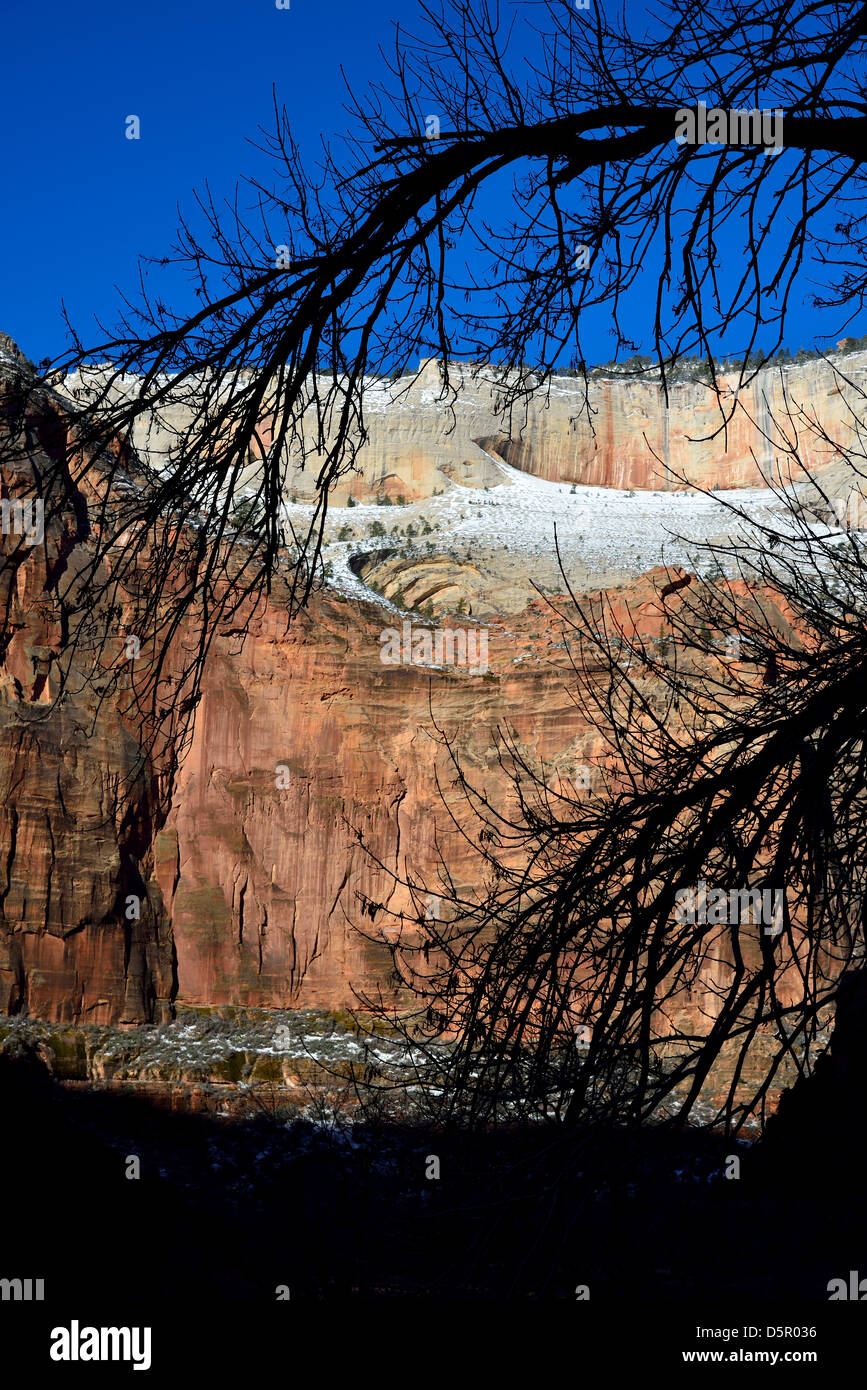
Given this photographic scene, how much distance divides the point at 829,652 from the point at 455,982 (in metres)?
2.06

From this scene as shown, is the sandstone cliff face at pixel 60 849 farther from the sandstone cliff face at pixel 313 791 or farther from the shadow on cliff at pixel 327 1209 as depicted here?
the shadow on cliff at pixel 327 1209

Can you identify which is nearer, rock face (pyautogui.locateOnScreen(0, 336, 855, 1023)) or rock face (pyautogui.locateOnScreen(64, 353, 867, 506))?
rock face (pyautogui.locateOnScreen(0, 336, 855, 1023))

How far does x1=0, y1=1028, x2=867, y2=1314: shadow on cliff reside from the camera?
370 cm

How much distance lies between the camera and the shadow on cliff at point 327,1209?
146 inches

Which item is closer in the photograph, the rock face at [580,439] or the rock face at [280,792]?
the rock face at [280,792]

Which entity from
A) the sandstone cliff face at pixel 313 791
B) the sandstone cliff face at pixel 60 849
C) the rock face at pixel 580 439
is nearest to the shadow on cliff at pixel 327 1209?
the sandstone cliff face at pixel 60 849

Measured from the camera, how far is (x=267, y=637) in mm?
30188

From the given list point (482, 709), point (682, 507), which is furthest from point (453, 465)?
point (482, 709)

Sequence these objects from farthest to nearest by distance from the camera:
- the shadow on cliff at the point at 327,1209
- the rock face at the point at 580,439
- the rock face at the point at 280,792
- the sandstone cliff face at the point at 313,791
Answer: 1. the rock face at the point at 580,439
2. the sandstone cliff face at the point at 313,791
3. the rock face at the point at 280,792
4. the shadow on cliff at the point at 327,1209

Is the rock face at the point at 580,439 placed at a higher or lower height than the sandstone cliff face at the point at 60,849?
higher

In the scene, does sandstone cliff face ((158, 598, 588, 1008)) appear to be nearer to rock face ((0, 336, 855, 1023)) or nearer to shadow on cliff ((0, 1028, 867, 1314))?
rock face ((0, 336, 855, 1023))

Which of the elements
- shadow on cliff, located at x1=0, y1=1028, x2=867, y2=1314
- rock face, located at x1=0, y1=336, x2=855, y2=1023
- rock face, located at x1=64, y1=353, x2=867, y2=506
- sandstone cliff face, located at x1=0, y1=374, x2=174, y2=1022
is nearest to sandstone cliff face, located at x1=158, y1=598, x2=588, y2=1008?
rock face, located at x1=0, y1=336, x2=855, y2=1023

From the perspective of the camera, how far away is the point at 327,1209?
762 inches

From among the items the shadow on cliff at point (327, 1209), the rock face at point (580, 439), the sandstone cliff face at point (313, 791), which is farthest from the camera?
the rock face at point (580, 439)
